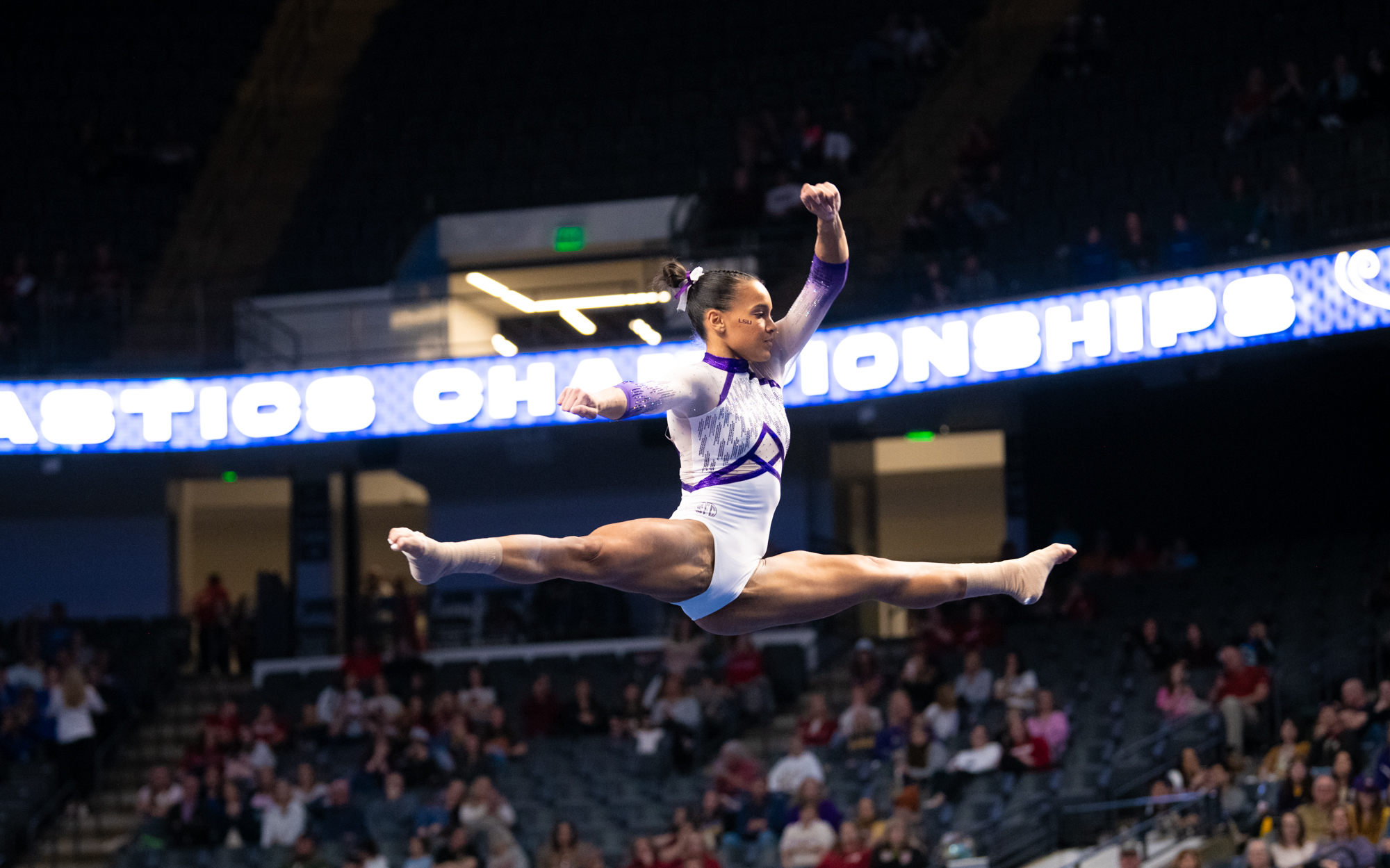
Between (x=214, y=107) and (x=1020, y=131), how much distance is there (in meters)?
10.5

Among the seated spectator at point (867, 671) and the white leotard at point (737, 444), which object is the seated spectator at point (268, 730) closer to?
the seated spectator at point (867, 671)

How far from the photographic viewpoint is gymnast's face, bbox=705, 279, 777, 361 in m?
5.15

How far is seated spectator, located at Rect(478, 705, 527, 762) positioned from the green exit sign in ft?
18.3

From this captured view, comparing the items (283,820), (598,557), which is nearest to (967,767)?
(283,820)

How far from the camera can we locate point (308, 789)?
1422 centimetres

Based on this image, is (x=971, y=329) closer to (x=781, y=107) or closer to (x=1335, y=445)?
(x=1335, y=445)

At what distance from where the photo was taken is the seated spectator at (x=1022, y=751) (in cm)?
1252

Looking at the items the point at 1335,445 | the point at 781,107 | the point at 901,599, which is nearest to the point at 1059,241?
the point at 1335,445

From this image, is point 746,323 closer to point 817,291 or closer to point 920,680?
point 817,291

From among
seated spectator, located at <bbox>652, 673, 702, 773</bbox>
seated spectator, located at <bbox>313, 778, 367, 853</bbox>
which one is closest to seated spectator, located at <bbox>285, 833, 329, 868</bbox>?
seated spectator, located at <bbox>313, 778, 367, 853</bbox>

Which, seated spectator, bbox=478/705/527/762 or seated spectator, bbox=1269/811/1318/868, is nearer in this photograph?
seated spectator, bbox=1269/811/1318/868

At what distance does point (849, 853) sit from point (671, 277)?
25.2 ft

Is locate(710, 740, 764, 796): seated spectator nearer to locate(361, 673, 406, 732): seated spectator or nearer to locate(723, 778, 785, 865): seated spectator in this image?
locate(723, 778, 785, 865): seated spectator

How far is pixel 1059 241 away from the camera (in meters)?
16.0
